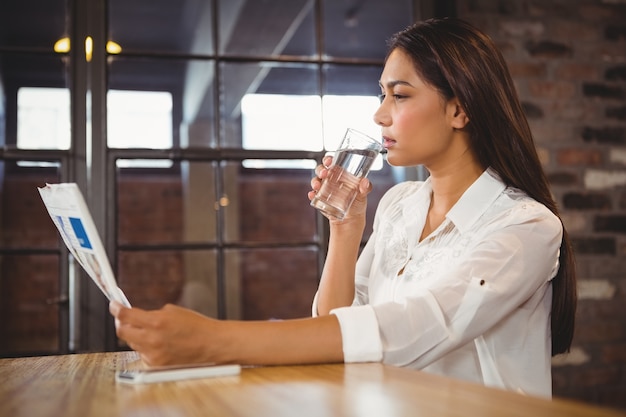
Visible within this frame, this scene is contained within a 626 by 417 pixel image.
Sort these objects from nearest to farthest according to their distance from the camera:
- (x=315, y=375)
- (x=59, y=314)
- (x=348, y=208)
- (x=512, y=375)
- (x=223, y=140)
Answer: (x=315, y=375) → (x=512, y=375) → (x=348, y=208) → (x=59, y=314) → (x=223, y=140)

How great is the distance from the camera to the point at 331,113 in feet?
9.39

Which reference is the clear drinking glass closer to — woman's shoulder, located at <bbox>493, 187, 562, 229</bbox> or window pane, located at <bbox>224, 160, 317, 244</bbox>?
woman's shoulder, located at <bbox>493, 187, 562, 229</bbox>

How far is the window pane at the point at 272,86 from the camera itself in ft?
9.11

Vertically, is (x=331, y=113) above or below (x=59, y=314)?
above

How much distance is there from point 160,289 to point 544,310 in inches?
344

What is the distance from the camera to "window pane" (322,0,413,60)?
2.87 metres

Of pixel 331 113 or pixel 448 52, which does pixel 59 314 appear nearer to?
pixel 331 113

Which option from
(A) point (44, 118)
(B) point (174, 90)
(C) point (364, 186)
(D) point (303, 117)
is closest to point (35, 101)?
(A) point (44, 118)

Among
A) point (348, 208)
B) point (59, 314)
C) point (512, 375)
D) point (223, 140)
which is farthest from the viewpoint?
point (223, 140)

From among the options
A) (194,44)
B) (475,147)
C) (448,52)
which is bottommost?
(475,147)

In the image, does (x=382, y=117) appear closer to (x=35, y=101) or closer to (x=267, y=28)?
(x=267, y=28)

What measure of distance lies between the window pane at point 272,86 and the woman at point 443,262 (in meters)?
1.01

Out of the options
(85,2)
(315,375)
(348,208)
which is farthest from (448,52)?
(85,2)

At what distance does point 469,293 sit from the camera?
1.27 metres
